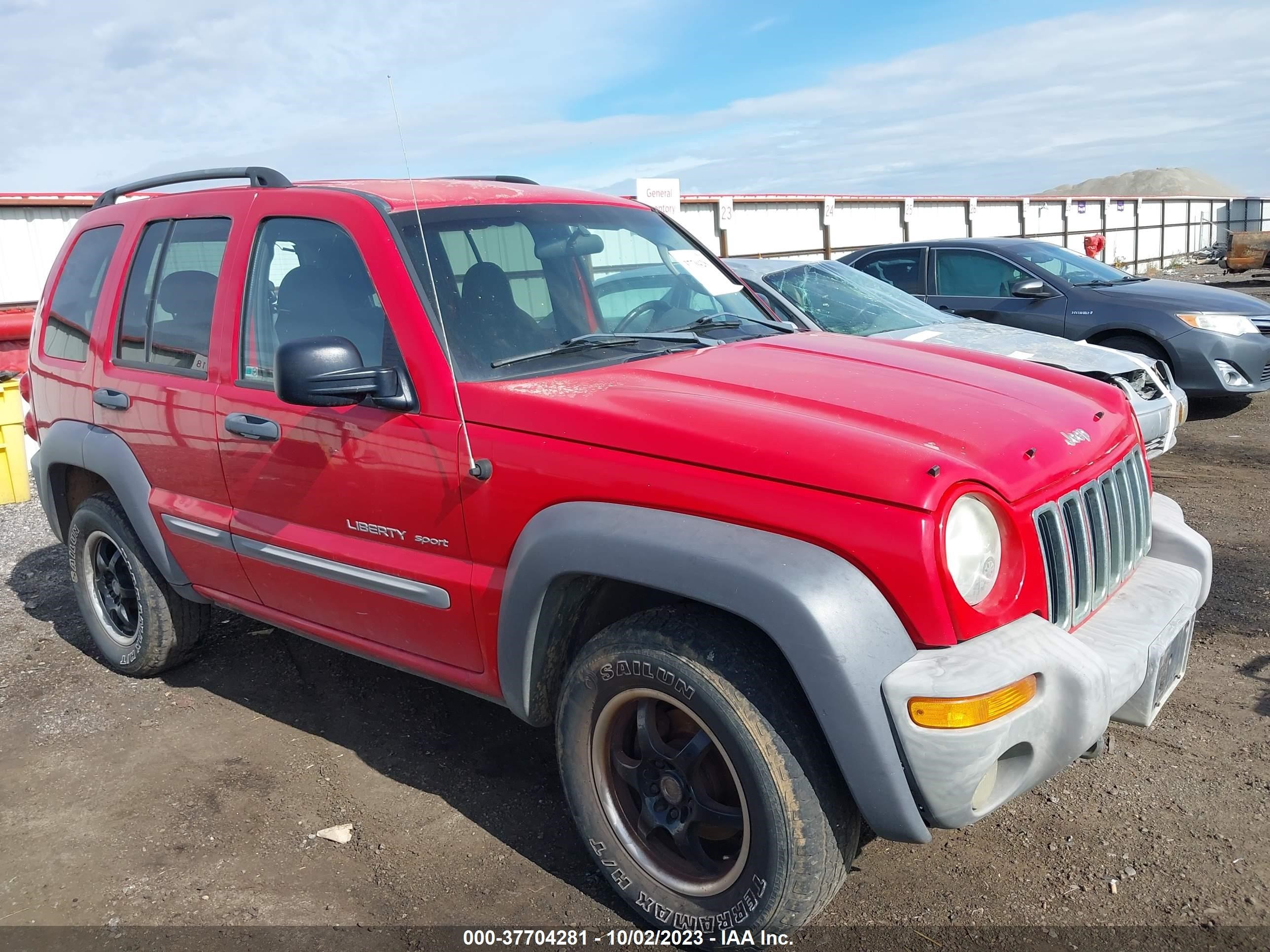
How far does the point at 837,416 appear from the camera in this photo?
2.59 m

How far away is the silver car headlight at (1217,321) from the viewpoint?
856cm

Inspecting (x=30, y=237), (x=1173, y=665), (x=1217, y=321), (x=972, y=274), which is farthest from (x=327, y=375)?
(x=30, y=237)

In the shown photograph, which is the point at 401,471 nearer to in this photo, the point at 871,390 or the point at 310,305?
the point at 310,305

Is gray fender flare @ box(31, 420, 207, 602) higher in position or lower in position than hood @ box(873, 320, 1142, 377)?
higher

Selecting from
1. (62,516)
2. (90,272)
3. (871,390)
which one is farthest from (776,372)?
(62,516)

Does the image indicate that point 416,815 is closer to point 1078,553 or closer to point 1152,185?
point 1078,553

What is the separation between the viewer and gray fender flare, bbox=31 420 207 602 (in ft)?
13.5

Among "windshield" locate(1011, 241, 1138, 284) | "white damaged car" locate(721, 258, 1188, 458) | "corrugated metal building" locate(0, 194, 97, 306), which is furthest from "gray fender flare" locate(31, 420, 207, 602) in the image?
"corrugated metal building" locate(0, 194, 97, 306)

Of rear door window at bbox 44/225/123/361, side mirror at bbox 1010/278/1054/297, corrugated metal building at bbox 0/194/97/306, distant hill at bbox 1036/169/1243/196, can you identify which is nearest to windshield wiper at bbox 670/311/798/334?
rear door window at bbox 44/225/123/361

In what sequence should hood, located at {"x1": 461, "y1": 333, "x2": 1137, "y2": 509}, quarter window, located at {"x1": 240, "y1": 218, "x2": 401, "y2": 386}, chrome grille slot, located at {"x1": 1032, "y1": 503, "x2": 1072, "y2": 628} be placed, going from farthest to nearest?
quarter window, located at {"x1": 240, "y1": 218, "x2": 401, "y2": 386} → chrome grille slot, located at {"x1": 1032, "y1": 503, "x2": 1072, "y2": 628} → hood, located at {"x1": 461, "y1": 333, "x2": 1137, "y2": 509}

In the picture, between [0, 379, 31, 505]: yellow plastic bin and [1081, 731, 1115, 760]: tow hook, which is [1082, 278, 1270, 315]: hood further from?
[0, 379, 31, 505]: yellow plastic bin

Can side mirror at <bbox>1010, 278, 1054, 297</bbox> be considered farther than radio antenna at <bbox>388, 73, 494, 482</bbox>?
Yes

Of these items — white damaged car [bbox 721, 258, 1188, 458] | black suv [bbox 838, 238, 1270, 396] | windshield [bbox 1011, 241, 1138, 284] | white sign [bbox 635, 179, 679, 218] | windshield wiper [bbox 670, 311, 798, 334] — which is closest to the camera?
windshield wiper [bbox 670, 311, 798, 334]

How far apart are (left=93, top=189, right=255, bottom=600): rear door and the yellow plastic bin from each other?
4.61 metres
